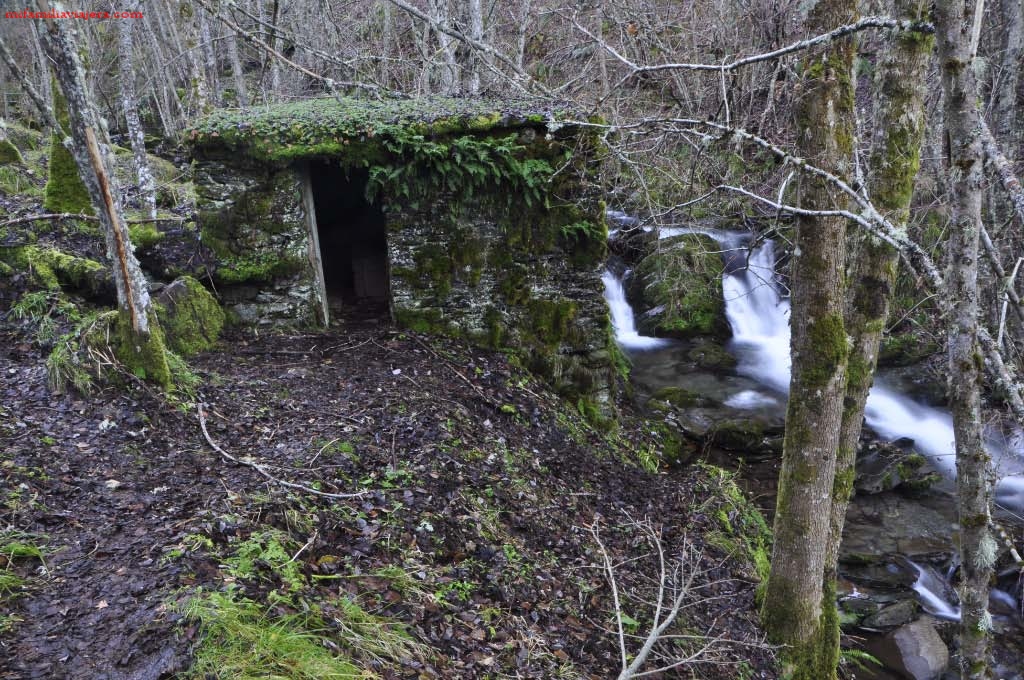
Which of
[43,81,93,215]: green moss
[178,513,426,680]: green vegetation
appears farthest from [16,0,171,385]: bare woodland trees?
[43,81,93,215]: green moss

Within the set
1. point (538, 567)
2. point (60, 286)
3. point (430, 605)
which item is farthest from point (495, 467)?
point (60, 286)

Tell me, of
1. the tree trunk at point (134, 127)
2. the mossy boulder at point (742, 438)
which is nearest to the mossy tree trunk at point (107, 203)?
the tree trunk at point (134, 127)

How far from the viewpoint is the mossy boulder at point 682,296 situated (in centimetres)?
1221

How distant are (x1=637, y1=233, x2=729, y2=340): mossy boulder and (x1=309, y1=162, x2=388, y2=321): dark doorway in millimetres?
5792

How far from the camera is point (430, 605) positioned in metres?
3.72

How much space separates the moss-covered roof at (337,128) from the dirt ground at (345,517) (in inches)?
83.8

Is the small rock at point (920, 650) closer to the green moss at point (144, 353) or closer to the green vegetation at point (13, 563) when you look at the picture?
the green vegetation at point (13, 563)

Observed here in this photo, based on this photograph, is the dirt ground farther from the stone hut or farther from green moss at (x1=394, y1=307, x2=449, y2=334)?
the stone hut

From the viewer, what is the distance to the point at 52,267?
20.2ft

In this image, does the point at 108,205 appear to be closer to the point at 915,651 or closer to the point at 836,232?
the point at 836,232

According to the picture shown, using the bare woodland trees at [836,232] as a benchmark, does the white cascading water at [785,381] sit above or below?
below

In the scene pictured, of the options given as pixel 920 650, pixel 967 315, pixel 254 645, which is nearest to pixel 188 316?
pixel 254 645

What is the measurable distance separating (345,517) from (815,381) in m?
3.27

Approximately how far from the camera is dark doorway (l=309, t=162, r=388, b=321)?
27.7 feet
